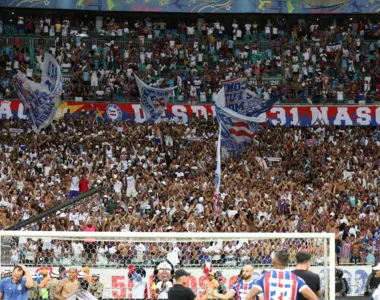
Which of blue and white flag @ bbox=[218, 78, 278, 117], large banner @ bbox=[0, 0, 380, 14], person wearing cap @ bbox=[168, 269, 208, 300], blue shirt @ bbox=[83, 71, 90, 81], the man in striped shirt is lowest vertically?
the man in striped shirt

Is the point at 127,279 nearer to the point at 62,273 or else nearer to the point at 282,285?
the point at 62,273

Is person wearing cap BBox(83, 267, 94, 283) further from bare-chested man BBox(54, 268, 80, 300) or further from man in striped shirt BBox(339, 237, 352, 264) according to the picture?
man in striped shirt BBox(339, 237, 352, 264)

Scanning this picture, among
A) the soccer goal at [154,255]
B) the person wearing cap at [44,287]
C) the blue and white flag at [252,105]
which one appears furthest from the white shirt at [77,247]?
the blue and white flag at [252,105]

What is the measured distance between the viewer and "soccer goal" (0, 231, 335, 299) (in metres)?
14.8

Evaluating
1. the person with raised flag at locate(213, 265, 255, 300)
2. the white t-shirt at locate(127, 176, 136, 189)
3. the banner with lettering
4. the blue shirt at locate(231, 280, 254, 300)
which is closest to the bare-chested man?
the person with raised flag at locate(213, 265, 255, 300)

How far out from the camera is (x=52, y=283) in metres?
14.9

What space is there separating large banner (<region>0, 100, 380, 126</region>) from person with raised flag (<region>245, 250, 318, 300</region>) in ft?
82.5

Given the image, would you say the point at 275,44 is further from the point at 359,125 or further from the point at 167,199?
the point at 167,199

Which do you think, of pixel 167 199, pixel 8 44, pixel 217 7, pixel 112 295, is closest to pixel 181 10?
pixel 217 7

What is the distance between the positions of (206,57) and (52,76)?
11849mm

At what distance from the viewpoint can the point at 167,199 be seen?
27547mm

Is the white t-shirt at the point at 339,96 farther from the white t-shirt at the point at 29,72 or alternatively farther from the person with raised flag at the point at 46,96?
the person with raised flag at the point at 46,96

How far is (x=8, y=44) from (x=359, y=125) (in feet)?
49.7

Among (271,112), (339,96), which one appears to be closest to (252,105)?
(271,112)
